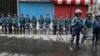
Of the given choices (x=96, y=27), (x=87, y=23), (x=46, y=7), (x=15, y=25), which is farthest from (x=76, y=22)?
(x=46, y=7)

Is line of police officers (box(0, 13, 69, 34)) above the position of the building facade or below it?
below

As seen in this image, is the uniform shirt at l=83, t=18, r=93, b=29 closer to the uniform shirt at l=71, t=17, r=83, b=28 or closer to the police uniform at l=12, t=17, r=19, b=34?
the uniform shirt at l=71, t=17, r=83, b=28

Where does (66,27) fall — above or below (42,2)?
below

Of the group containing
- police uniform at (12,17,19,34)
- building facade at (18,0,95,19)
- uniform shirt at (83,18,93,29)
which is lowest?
police uniform at (12,17,19,34)

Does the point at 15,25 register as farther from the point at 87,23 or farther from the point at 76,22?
the point at 76,22

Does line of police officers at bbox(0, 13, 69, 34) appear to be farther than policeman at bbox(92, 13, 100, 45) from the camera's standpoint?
Yes

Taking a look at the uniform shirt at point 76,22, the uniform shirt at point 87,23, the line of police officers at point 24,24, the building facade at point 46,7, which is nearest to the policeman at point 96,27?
the uniform shirt at point 87,23

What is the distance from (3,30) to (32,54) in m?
16.1

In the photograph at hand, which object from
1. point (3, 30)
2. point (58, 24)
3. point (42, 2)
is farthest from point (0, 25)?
point (42, 2)

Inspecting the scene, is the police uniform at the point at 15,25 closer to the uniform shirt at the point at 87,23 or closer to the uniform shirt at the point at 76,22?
the uniform shirt at the point at 87,23

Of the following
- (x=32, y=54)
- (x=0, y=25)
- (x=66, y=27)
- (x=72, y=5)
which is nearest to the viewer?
(x=32, y=54)

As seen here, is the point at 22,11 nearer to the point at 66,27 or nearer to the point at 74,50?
the point at 66,27

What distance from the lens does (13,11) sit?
3741cm

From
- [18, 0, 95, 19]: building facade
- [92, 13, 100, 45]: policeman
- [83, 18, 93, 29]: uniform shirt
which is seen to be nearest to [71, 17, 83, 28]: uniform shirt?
[83, 18, 93, 29]: uniform shirt
